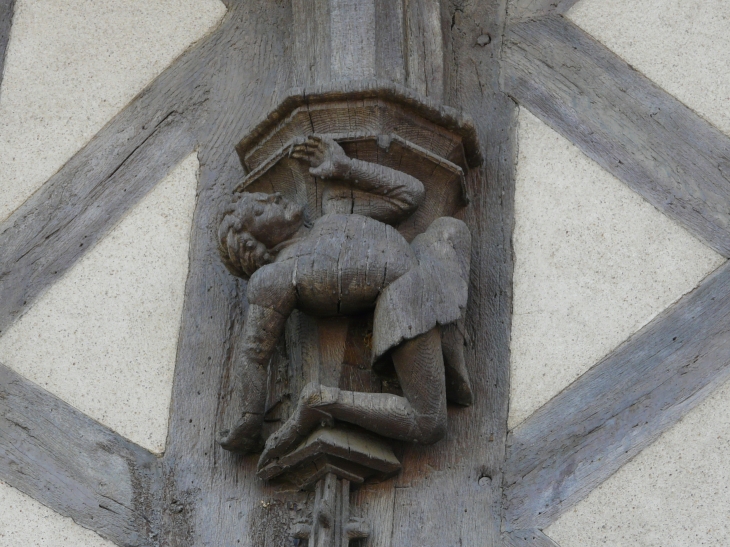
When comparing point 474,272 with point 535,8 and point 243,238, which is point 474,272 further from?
point 535,8

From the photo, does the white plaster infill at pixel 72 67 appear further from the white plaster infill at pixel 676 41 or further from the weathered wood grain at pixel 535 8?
the white plaster infill at pixel 676 41

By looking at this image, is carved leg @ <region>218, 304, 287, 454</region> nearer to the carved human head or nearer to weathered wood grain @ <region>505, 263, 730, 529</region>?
the carved human head

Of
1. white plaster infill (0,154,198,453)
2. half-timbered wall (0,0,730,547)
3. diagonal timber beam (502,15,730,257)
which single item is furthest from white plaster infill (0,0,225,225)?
diagonal timber beam (502,15,730,257)

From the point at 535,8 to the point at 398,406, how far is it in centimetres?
135

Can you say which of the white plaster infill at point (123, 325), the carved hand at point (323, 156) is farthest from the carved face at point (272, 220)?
the white plaster infill at point (123, 325)

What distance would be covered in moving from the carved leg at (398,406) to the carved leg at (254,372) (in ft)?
0.26

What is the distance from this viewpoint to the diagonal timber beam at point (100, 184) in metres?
3.25

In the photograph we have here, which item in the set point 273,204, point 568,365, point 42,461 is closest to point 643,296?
point 568,365

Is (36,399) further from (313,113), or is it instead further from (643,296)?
(643,296)

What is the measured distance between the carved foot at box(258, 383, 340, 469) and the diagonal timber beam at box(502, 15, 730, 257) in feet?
3.26

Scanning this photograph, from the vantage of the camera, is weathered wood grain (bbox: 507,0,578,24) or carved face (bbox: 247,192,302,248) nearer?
carved face (bbox: 247,192,302,248)

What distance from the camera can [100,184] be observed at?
3.37m

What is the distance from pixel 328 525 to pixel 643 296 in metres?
0.92

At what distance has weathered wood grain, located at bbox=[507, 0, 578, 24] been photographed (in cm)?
349
